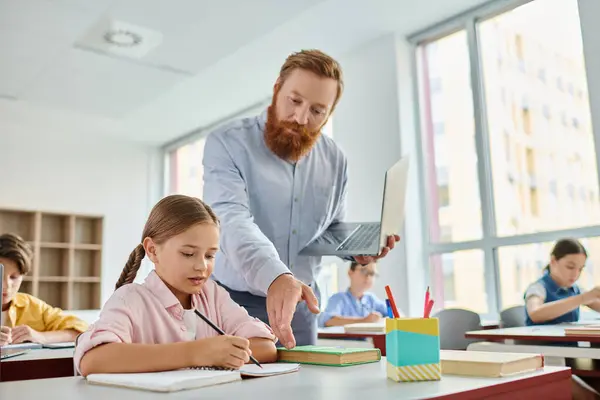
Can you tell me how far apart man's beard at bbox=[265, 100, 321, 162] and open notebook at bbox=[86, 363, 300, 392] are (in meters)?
0.71

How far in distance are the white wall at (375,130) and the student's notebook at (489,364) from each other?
3.43 meters

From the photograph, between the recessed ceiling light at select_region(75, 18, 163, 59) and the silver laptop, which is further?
the recessed ceiling light at select_region(75, 18, 163, 59)

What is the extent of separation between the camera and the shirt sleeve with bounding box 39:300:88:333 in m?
2.76

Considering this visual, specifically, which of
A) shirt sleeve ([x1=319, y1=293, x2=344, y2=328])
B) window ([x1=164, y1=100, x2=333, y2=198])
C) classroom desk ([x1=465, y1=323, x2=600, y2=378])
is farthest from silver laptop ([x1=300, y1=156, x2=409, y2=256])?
window ([x1=164, y1=100, x2=333, y2=198])

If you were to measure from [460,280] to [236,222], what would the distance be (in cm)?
331

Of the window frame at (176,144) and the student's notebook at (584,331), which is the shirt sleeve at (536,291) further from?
the window frame at (176,144)

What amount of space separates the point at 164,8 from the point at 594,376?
312 cm

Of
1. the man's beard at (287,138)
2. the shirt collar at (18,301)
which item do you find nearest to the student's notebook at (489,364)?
the man's beard at (287,138)

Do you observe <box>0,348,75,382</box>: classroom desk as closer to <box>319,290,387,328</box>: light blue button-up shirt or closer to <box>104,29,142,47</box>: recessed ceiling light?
<box>319,290,387,328</box>: light blue button-up shirt

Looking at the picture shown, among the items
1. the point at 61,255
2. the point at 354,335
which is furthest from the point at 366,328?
the point at 61,255

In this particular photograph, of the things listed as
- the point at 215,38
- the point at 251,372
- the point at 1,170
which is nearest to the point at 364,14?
the point at 215,38

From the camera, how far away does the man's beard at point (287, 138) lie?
1520 mm

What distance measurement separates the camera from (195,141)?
7.29 m

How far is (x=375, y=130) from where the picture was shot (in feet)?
15.3
